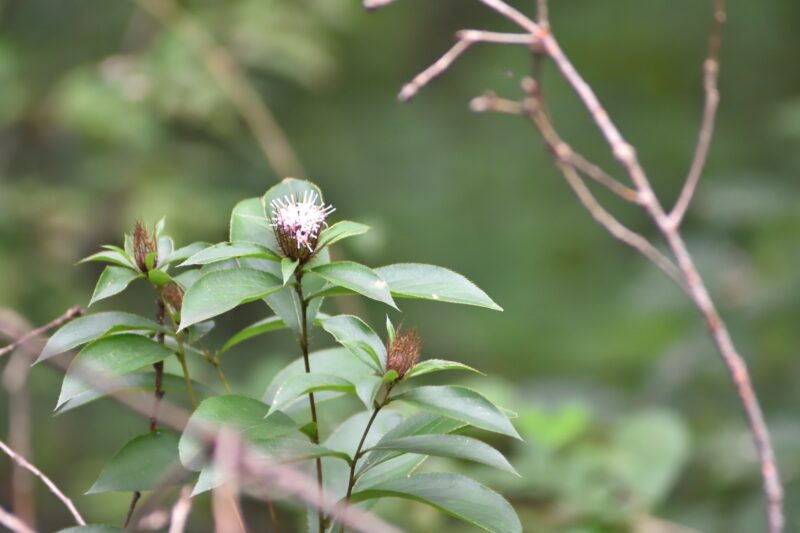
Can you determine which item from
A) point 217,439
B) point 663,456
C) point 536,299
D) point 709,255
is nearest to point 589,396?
point 709,255

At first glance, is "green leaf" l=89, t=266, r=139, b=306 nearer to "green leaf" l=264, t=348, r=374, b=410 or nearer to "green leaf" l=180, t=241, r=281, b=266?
"green leaf" l=180, t=241, r=281, b=266

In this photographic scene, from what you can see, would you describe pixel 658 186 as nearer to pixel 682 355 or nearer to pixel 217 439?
pixel 682 355

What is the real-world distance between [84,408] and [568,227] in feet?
6.54

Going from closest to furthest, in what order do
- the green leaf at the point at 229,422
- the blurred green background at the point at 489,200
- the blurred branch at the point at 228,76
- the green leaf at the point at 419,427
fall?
the green leaf at the point at 229,422, the green leaf at the point at 419,427, the blurred green background at the point at 489,200, the blurred branch at the point at 228,76

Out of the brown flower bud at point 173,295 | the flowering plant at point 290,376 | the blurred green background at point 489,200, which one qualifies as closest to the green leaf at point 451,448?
the flowering plant at point 290,376

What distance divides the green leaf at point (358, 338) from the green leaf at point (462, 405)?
0.04 meters

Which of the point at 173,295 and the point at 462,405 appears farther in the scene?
the point at 173,295

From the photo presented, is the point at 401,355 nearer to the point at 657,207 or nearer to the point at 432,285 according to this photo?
the point at 432,285

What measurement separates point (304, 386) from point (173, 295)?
0.61ft

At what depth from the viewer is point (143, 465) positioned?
0.87 metres

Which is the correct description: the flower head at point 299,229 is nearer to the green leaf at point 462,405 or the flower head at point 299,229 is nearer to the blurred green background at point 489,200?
the green leaf at point 462,405

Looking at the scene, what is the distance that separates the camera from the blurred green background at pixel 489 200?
223cm

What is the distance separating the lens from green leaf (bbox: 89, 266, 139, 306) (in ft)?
2.75

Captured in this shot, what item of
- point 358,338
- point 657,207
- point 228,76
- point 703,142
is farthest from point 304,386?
point 228,76
